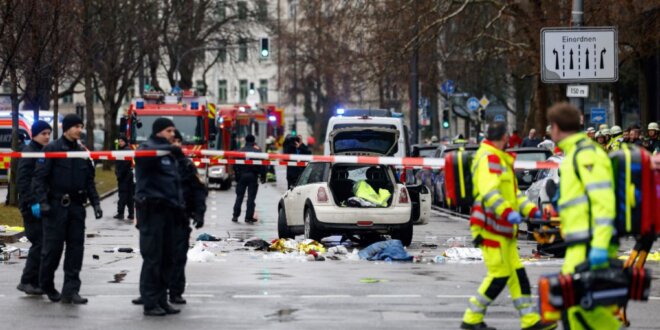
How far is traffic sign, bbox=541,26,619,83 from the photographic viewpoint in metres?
21.8

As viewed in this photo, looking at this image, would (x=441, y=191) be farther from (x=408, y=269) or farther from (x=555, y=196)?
(x=555, y=196)

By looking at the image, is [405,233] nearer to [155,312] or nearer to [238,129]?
[155,312]

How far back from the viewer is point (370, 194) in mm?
20938

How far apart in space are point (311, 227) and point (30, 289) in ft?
23.6

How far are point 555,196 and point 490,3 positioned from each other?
32.1 m

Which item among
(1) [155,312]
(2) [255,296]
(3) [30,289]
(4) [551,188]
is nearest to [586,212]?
(4) [551,188]

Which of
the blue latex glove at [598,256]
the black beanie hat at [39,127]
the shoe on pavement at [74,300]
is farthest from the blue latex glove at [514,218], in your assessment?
the black beanie hat at [39,127]

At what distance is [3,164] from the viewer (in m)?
34.7

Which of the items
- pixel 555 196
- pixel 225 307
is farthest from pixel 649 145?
pixel 555 196

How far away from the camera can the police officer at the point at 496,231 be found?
11.0 m

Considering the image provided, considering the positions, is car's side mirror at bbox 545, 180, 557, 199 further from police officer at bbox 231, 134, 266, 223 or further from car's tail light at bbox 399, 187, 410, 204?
police officer at bbox 231, 134, 266, 223

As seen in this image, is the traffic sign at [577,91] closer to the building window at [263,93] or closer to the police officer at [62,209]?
the police officer at [62,209]

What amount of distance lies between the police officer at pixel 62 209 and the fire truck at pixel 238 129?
29.9 metres

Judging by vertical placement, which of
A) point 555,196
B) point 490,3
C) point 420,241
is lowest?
point 420,241
